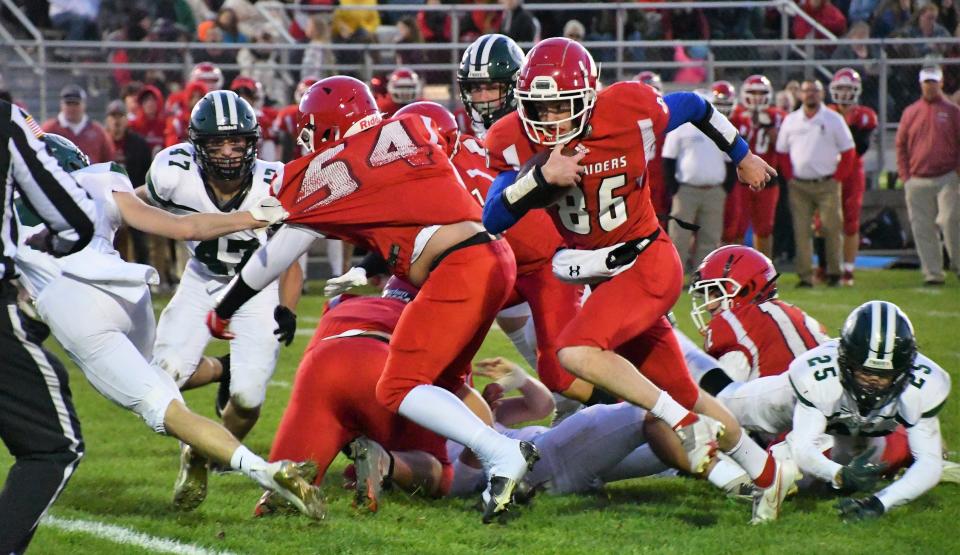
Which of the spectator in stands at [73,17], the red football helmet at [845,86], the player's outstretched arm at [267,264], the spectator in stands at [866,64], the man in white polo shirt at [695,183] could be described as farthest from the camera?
the spectator in stands at [73,17]

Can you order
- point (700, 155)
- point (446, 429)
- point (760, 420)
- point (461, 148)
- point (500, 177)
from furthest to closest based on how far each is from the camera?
point (700, 155) → point (461, 148) → point (760, 420) → point (500, 177) → point (446, 429)

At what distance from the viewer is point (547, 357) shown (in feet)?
18.5

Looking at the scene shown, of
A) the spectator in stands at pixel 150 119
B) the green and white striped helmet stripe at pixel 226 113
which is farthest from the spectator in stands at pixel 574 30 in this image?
the green and white striped helmet stripe at pixel 226 113

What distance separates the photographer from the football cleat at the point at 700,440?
4613 millimetres

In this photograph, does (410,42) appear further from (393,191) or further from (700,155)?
(393,191)

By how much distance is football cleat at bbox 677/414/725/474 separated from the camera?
15.1ft

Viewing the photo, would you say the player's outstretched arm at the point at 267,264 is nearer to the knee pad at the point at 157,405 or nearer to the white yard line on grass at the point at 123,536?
the knee pad at the point at 157,405

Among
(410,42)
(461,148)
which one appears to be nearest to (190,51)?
(410,42)

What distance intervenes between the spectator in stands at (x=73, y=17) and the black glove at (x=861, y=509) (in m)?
14.1

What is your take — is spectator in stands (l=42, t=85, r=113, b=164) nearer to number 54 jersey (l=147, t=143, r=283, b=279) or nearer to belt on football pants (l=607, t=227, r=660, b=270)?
number 54 jersey (l=147, t=143, r=283, b=279)

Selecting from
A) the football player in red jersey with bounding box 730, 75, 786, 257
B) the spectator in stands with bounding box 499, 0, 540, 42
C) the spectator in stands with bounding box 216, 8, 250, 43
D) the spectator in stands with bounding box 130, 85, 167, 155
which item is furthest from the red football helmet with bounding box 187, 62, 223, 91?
the football player in red jersey with bounding box 730, 75, 786, 257

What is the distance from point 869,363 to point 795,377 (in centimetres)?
33

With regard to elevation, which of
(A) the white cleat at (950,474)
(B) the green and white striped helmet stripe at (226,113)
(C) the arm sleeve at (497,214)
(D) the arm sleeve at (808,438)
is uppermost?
(B) the green and white striped helmet stripe at (226,113)

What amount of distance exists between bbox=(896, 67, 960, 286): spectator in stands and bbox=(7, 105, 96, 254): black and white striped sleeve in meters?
10.0
